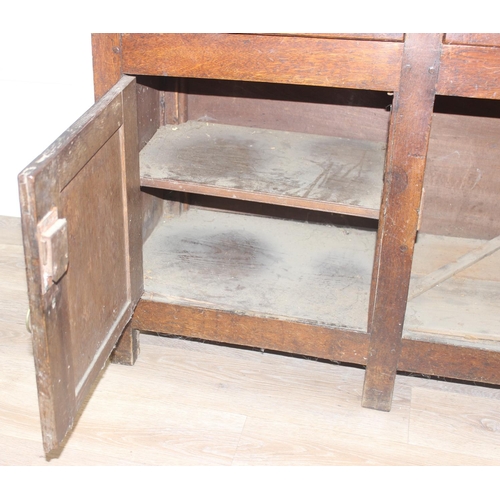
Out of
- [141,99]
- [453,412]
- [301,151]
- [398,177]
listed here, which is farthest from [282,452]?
[141,99]

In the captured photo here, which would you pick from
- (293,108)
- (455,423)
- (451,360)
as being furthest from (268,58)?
(455,423)

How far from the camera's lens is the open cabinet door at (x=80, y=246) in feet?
3.80

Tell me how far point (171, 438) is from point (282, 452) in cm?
26

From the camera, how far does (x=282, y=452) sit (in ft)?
5.53

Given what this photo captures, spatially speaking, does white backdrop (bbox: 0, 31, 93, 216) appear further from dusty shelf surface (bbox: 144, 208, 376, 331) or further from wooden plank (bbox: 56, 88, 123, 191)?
wooden plank (bbox: 56, 88, 123, 191)

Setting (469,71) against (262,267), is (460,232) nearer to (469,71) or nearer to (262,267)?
(262,267)

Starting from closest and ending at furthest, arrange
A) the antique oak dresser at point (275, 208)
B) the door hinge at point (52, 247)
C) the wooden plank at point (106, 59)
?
the door hinge at point (52, 247) → the antique oak dresser at point (275, 208) → the wooden plank at point (106, 59)

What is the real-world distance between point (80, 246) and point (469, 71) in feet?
2.66

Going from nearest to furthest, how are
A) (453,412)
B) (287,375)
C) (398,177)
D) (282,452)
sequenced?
(398,177), (282,452), (453,412), (287,375)

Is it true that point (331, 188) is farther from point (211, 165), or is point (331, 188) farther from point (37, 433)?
point (37, 433)

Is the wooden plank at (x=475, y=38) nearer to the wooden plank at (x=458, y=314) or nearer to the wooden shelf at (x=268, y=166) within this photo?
the wooden shelf at (x=268, y=166)

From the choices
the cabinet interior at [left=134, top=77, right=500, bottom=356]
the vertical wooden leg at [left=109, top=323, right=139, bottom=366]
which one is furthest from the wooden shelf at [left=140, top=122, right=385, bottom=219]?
the vertical wooden leg at [left=109, top=323, right=139, bottom=366]

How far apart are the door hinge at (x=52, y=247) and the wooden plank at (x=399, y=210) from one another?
70 centimetres

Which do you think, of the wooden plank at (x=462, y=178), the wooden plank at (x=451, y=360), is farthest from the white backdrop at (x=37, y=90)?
the wooden plank at (x=451, y=360)
